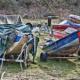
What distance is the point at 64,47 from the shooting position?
6.63 m

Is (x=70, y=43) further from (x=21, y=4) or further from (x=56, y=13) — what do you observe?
(x=21, y=4)

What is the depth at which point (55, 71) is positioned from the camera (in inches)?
227

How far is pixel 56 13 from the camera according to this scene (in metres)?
24.3

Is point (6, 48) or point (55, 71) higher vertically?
point (6, 48)

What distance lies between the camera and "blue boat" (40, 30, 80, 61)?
20.9 ft

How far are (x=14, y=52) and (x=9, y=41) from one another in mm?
451

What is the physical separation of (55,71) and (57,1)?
72.4 ft

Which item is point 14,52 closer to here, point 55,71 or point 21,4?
point 55,71

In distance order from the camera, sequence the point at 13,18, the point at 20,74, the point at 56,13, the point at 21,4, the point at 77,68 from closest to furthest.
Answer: the point at 20,74, the point at 77,68, the point at 13,18, the point at 56,13, the point at 21,4

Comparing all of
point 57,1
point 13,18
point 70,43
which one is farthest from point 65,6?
point 70,43

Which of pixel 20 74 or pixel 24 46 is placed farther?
pixel 24 46

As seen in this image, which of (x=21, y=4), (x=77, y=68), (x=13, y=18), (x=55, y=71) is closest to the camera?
(x=55, y=71)

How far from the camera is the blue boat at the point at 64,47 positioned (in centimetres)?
636

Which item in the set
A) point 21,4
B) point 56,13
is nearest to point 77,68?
point 56,13
